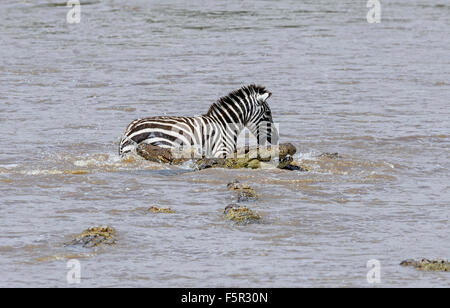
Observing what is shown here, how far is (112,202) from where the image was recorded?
1205 cm

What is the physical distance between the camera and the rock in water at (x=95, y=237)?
996 cm

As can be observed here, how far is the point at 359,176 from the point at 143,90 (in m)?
9.22

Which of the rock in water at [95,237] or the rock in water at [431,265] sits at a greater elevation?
the rock in water at [95,237]

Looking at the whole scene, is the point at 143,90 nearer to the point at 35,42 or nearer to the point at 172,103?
the point at 172,103

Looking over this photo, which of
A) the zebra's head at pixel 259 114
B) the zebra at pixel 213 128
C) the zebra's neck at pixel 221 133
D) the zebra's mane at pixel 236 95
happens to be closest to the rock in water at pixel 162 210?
the zebra at pixel 213 128

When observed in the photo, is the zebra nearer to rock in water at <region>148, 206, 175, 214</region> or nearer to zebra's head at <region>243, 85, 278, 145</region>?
zebra's head at <region>243, 85, 278, 145</region>

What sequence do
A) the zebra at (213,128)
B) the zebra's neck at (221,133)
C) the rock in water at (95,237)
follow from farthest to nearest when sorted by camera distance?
1. the zebra's neck at (221,133)
2. the zebra at (213,128)
3. the rock in water at (95,237)

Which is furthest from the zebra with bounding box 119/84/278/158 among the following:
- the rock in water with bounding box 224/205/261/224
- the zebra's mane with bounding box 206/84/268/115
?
the rock in water with bounding box 224/205/261/224

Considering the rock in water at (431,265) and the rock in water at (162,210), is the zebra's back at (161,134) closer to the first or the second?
the rock in water at (162,210)

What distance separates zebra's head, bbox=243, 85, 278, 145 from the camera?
1489 centimetres

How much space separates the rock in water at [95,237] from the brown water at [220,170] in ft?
0.44

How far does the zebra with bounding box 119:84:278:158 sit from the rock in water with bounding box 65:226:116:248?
4.00 metres

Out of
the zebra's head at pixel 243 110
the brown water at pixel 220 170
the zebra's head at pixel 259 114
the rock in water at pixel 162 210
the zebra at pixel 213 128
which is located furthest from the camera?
the zebra's head at pixel 259 114

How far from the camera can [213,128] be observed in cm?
1456
